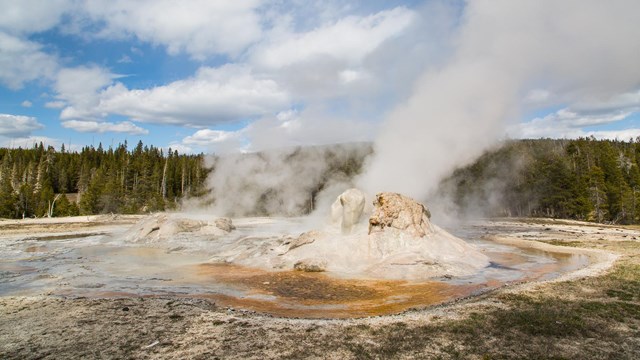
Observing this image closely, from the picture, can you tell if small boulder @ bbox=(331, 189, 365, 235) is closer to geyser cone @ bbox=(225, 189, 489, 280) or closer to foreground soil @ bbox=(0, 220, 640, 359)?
geyser cone @ bbox=(225, 189, 489, 280)

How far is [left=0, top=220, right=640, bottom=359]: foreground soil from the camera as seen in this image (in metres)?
7.64

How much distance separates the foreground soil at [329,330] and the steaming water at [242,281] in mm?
1312

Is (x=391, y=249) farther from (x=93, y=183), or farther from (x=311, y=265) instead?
(x=93, y=183)

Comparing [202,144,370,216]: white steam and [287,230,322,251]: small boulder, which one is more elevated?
[202,144,370,216]: white steam

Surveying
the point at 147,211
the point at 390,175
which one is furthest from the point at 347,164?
the point at 147,211

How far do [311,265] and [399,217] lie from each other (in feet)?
13.5

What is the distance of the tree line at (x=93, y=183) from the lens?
5406 centimetres

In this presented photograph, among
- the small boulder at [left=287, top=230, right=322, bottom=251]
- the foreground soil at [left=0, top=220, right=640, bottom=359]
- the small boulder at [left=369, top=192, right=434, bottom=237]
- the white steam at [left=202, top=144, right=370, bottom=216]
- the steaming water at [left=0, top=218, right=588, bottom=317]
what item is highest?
the white steam at [left=202, top=144, right=370, bottom=216]

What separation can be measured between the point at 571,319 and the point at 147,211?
A: 5430cm

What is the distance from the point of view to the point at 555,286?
12602 mm

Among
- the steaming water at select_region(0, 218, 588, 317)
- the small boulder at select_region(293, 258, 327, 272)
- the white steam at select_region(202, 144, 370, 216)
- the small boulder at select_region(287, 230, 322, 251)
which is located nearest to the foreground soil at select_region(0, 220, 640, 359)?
the steaming water at select_region(0, 218, 588, 317)

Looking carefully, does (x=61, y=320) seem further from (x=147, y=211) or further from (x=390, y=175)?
(x=147, y=211)

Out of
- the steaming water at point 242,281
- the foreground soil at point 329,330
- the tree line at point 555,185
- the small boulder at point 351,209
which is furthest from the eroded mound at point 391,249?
the tree line at point 555,185

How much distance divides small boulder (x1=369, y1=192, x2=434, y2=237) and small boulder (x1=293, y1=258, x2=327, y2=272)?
254cm
